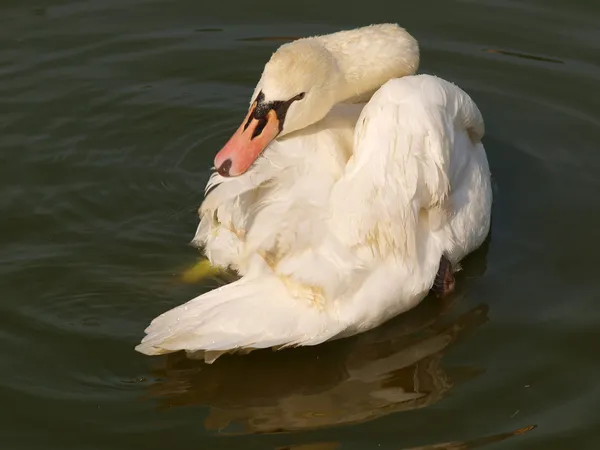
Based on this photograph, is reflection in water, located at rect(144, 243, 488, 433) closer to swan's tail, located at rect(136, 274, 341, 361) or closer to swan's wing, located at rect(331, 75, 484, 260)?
swan's tail, located at rect(136, 274, 341, 361)

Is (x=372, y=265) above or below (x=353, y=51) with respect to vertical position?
below

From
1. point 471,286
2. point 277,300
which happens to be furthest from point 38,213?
point 471,286

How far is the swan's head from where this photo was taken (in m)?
5.38

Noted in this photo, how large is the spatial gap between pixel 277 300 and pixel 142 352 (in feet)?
2.01

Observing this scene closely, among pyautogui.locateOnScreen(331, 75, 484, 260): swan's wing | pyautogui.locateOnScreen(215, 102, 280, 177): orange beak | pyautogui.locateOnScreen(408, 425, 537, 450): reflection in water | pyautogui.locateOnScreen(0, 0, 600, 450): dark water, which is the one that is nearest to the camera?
pyautogui.locateOnScreen(408, 425, 537, 450): reflection in water

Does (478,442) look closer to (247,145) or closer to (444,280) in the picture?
(444,280)

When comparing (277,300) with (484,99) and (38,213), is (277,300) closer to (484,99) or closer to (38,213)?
(38,213)

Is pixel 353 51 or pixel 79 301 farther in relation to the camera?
pixel 353 51

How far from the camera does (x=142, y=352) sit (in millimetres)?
4992

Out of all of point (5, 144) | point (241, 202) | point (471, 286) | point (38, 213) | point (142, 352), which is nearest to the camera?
point (142, 352)

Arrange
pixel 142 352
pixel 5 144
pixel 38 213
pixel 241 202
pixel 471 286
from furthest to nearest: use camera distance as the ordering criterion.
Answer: pixel 5 144, pixel 38 213, pixel 471 286, pixel 241 202, pixel 142 352

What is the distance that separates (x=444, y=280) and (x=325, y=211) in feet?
2.68

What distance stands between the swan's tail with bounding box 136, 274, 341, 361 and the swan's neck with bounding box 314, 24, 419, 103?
1249 mm

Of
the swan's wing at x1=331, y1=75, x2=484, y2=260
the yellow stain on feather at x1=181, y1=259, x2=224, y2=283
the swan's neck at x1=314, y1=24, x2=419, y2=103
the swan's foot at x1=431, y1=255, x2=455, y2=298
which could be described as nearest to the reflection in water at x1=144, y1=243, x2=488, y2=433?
the swan's foot at x1=431, y1=255, x2=455, y2=298
